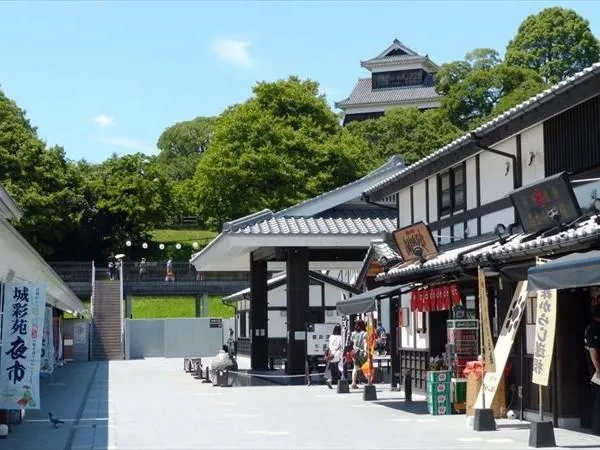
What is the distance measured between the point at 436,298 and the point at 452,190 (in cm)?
244

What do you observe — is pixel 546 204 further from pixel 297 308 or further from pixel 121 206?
pixel 121 206

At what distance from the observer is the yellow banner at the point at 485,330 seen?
595 inches

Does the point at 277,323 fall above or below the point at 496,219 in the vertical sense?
below

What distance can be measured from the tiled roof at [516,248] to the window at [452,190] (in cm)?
128

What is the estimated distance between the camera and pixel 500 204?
1870 centimetres

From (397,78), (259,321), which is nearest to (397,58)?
(397,78)

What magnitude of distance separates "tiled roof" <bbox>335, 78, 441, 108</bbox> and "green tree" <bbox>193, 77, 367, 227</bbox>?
21807mm

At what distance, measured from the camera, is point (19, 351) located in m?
15.5

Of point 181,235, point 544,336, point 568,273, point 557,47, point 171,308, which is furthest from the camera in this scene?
point 181,235

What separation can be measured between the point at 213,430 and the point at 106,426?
7.31ft

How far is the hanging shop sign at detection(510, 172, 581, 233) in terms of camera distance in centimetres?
1416

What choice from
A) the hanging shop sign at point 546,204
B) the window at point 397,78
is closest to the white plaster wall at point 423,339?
the hanging shop sign at point 546,204

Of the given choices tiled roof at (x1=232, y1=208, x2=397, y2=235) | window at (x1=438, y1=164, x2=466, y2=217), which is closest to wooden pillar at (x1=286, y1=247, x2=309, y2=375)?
tiled roof at (x1=232, y1=208, x2=397, y2=235)

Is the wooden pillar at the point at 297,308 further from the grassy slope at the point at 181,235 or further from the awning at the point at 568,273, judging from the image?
the grassy slope at the point at 181,235
